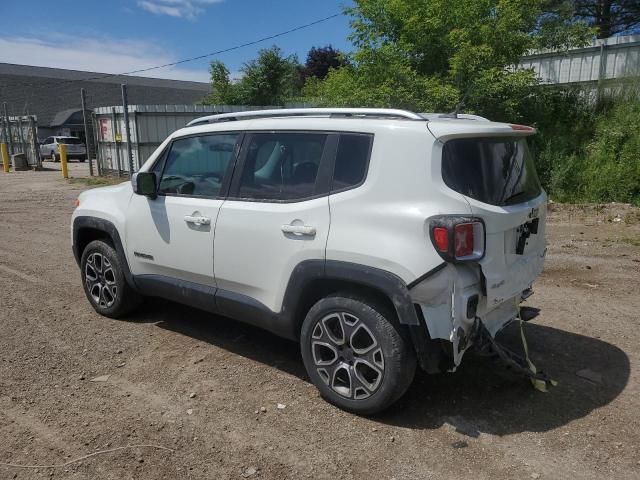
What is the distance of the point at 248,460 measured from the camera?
9.64 feet

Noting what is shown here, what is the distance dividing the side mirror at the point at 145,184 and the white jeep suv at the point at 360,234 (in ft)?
0.04

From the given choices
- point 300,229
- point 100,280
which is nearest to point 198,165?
point 300,229

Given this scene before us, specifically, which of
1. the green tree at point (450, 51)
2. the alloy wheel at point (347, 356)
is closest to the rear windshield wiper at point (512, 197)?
the alloy wheel at point (347, 356)

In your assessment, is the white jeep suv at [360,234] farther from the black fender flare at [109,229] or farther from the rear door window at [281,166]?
the black fender flare at [109,229]

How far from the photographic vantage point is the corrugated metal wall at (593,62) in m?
13.3

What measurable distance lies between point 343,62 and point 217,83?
17.1 m

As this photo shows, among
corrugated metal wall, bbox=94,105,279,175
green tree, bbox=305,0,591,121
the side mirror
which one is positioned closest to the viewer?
the side mirror

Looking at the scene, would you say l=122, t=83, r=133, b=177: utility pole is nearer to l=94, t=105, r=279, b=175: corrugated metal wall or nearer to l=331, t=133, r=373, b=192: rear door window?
l=94, t=105, r=279, b=175: corrugated metal wall

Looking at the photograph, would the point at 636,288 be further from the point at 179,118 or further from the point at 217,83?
the point at 217,83

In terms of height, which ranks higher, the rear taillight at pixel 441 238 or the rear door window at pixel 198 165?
the rear door window at pixel 198 165

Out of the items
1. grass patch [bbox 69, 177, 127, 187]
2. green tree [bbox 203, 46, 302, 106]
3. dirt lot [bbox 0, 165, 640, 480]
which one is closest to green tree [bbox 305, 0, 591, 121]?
dirt lot [bbox 0, 165, 640, 480]

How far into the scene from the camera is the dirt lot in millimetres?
2896

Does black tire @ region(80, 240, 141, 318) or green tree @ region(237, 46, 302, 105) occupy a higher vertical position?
green tree @ region(237, 46, 302, 105)

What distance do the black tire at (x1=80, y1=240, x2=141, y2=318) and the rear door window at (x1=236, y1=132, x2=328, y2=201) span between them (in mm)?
1716
